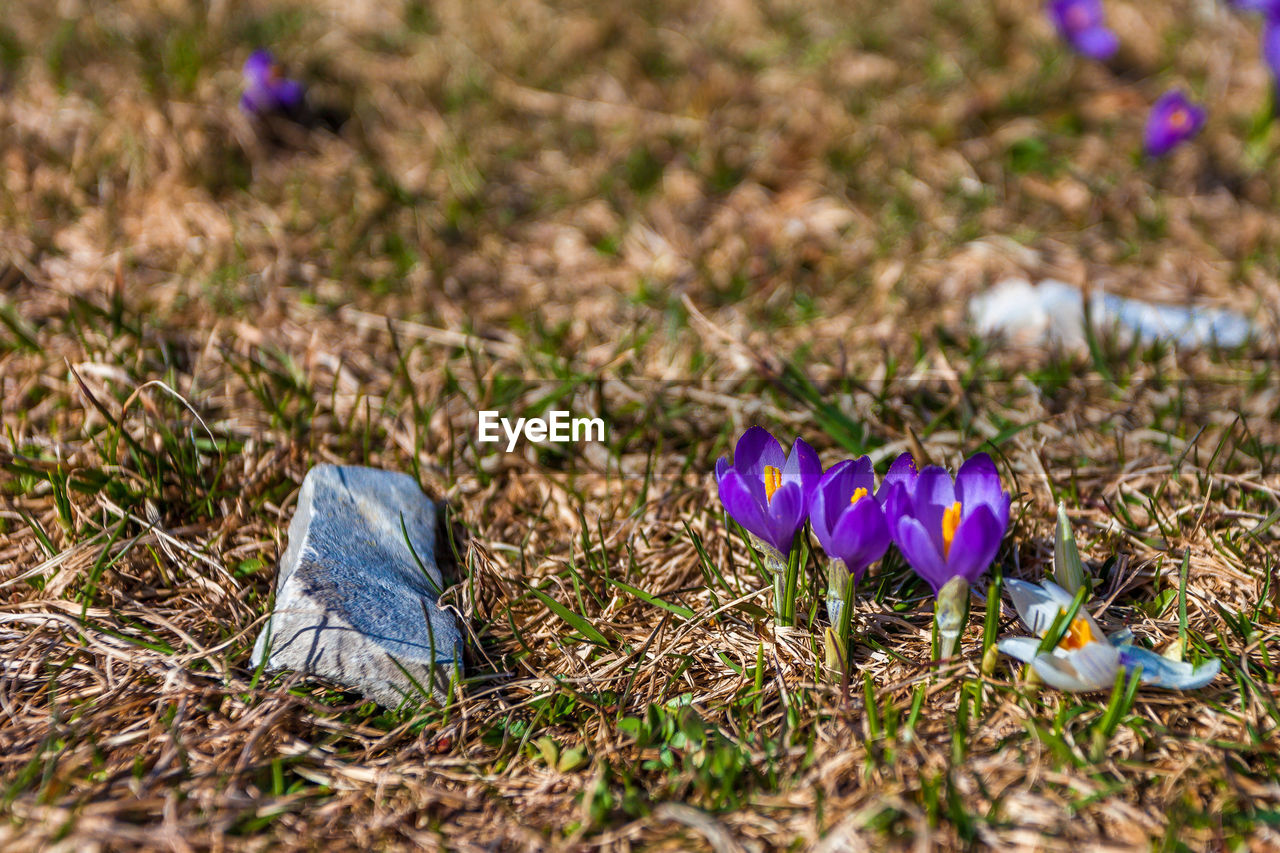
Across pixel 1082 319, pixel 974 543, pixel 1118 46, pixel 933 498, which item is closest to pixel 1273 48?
pixel 1118 46

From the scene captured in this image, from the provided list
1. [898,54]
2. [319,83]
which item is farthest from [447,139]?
[898,54]

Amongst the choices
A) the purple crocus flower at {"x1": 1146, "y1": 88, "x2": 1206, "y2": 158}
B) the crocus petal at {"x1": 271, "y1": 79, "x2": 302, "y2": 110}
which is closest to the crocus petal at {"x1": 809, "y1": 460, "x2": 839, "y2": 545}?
the purple crocus flower at {"x1": 1146, "y1": 88, "x2": 1206, "y2": 158}

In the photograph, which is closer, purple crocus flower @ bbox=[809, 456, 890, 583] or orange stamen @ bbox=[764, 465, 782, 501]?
purple crocus flower @ bbox=[809, 456, 890, 583]

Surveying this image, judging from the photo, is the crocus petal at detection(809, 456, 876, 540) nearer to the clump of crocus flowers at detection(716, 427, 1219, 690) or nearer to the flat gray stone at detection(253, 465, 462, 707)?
the clump of crocus flowers at detection(716, 427, 1219, 690)

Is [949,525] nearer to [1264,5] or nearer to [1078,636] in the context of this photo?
[1078,636]

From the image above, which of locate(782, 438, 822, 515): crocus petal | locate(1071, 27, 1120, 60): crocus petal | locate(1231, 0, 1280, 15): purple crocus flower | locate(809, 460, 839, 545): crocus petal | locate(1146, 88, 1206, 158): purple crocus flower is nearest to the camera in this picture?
locate(809, 460, 839, 545): crocus petal

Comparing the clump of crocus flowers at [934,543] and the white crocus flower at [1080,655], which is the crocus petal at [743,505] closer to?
the clump of crocus flowers at [934,543]

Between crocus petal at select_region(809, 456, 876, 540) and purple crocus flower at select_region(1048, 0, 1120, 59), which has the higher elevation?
purple crocus flower at select_region(1048, 0, 1120, 59)

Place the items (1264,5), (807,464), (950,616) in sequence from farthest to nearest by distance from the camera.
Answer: (1264,5) → (807,464) → (950,616)
